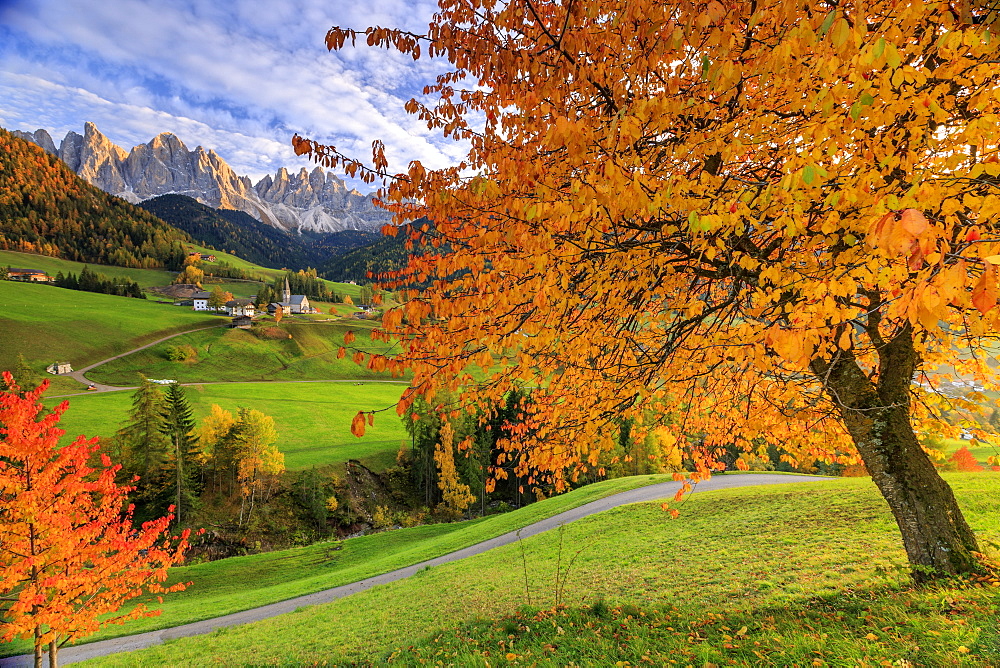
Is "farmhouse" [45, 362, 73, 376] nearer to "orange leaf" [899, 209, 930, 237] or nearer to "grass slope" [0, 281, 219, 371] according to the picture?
"grass slope" [0, 281, 219, 371]

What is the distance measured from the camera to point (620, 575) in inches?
392

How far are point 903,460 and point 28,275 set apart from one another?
156487 mm

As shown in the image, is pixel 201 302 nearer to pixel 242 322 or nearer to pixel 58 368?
pixel 242 322

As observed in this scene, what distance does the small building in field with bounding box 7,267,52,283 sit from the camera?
96.8 metres

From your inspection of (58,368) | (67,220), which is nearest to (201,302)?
(58,368)

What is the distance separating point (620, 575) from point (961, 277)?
1059 cm

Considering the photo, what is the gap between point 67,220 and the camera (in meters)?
150

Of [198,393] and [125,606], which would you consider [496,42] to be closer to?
[125,606]

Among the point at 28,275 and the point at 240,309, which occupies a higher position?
the point at 28,275

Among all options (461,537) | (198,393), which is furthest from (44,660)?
(198,393)

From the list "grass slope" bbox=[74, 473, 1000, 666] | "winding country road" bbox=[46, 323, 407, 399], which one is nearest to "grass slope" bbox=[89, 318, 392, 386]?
"winding country road" bbox=[46, 323, 407, 399]

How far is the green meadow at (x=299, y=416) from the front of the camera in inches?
1662

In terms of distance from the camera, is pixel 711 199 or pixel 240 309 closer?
pixel 711 199

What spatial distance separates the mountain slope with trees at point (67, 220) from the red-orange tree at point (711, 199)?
17912 centimetres
